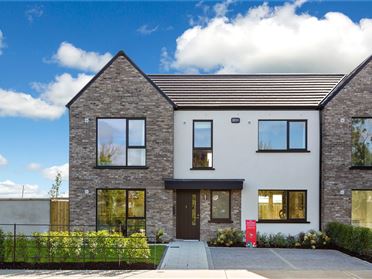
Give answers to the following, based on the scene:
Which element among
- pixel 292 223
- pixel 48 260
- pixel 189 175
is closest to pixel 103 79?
pixel 189 175

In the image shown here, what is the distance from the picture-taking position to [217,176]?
714 inches

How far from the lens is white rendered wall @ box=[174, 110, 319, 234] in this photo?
18.0 m

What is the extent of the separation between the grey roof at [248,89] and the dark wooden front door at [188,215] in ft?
12.6

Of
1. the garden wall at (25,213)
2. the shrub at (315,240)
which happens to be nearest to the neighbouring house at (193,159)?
the shrub at (315,240)

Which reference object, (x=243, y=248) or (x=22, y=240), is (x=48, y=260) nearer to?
(x=22, y=240)

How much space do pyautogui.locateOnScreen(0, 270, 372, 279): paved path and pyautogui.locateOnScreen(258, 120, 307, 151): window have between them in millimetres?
7051

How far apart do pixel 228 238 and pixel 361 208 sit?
5.74 metres

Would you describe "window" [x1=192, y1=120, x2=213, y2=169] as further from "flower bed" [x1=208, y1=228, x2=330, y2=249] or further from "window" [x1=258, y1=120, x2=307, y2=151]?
"flower bed" [x1=208, y1=228, x2=330, y2=249]

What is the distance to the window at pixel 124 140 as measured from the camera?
18.0 m

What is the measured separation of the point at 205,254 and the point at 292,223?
5043mm

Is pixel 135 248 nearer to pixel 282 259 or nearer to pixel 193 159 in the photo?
pixel 282 259

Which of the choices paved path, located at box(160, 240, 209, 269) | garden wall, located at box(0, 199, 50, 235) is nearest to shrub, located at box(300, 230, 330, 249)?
paved path, located at box(160, 240, 209, 269)

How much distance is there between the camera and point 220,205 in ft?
59.5

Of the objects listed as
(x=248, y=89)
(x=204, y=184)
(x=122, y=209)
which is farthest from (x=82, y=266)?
(x=248, y=89)
